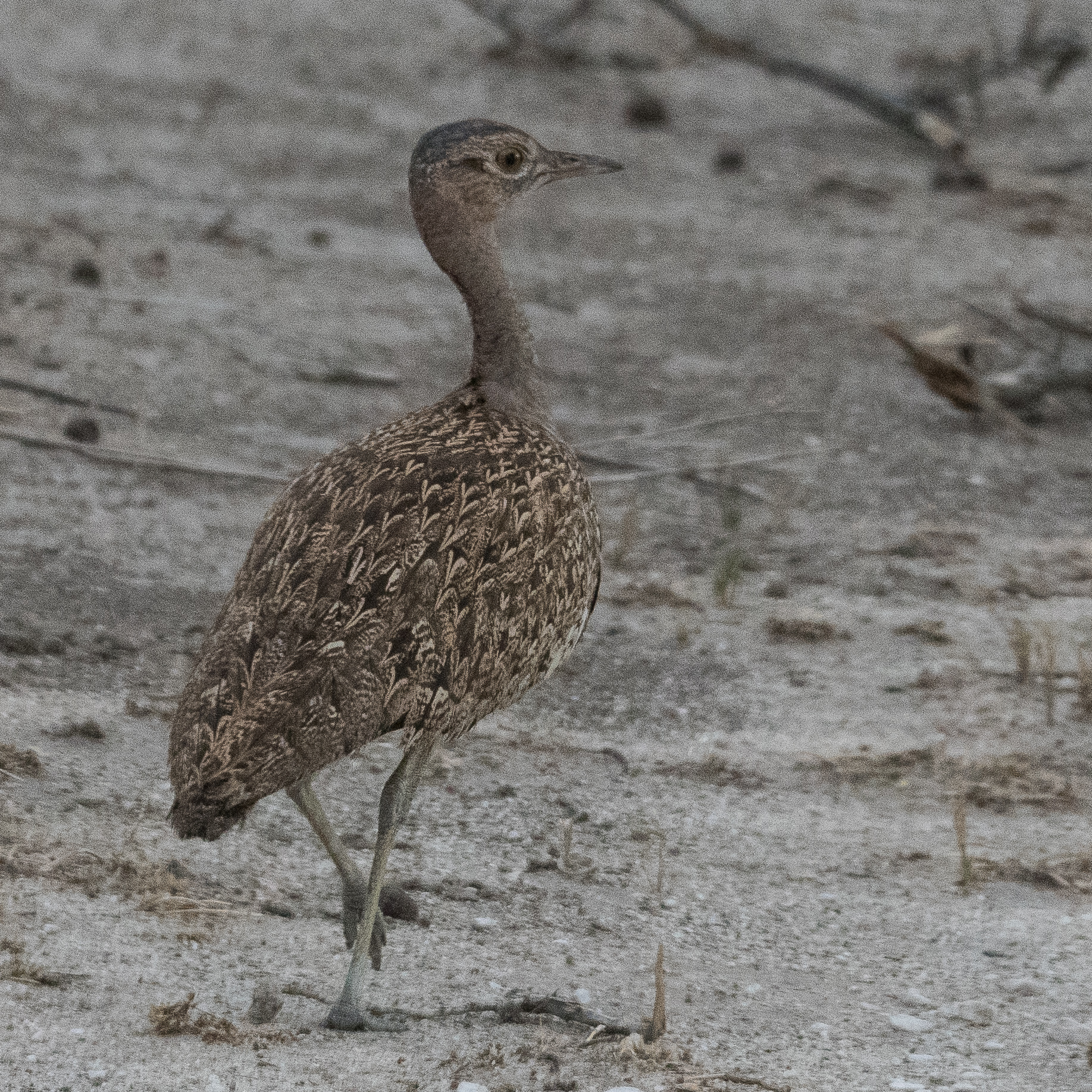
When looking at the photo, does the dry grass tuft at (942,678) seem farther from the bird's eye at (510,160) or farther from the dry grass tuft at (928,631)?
the bird's eye at (510,160)

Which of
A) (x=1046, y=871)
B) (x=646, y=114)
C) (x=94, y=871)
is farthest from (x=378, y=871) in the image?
(x=646, y=114)

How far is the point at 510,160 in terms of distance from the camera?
490 centimetres

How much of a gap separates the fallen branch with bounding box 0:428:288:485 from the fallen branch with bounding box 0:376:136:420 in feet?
0.97

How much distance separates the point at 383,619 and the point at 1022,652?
2848 millimetres

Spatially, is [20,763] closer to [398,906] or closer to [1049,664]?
[398,906]

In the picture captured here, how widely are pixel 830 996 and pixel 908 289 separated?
20.6 feet

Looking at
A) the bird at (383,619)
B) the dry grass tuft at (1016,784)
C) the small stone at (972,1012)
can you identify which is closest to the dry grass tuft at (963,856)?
the dry grass tuft at (1016,784)

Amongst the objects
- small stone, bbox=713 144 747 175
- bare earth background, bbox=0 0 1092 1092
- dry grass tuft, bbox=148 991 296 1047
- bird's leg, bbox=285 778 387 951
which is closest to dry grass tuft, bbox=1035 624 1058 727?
bare earth background, bbox=0 0 1092 1092

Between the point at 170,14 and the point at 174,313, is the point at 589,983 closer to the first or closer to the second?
the point at 174,313

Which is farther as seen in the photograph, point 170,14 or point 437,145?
point 170,14

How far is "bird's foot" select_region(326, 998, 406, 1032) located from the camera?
12.2 feet

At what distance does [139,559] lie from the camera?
252 inches

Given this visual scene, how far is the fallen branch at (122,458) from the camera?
6992 mm

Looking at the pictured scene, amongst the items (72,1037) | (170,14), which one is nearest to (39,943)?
(72,1037)
